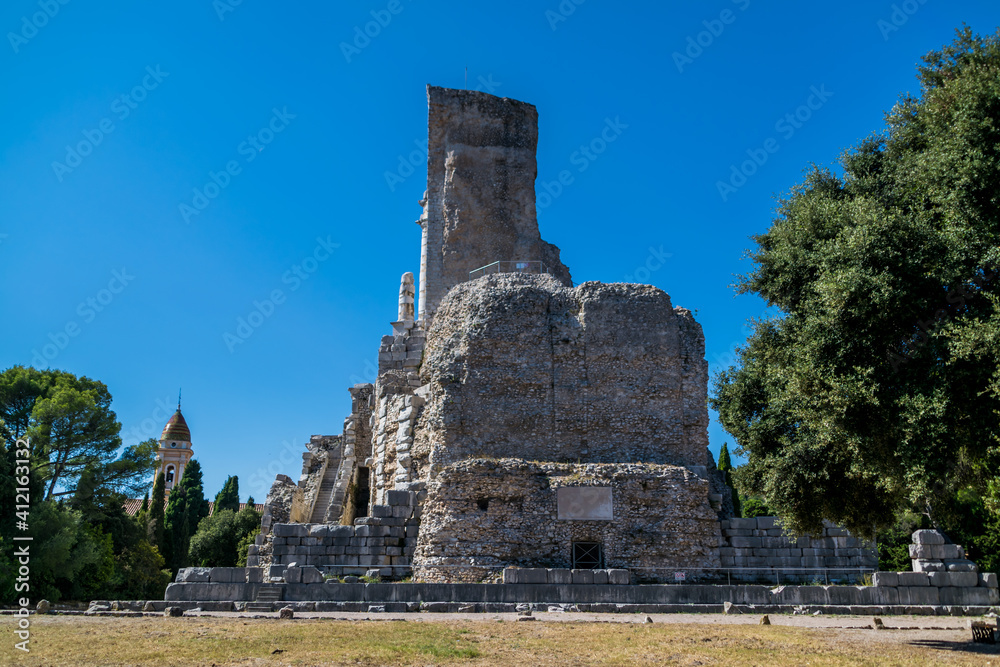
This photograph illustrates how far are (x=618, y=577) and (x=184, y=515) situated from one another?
3511 centimetres

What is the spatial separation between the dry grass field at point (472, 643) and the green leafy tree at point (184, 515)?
31426 mm

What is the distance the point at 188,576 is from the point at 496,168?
22.1m

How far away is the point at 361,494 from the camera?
29672 mm

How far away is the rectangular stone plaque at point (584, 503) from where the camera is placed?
20.5 metres

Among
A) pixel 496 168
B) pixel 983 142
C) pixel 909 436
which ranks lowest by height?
pixel 909 436

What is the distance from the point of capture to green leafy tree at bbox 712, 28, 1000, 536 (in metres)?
9.88

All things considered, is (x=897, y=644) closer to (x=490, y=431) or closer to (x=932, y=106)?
(x=932, y=106)

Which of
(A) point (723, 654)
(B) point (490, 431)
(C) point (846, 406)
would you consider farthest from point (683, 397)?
(A) point (723, 654)

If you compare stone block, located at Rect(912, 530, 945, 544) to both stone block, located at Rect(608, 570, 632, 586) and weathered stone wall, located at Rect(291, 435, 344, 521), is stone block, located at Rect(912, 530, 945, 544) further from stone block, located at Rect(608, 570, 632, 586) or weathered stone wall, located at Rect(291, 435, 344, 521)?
weathered stone wall, located at Rect(291, 435, 344, 521)

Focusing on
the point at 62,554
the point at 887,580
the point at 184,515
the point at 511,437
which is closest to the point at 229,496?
the point at 184,515

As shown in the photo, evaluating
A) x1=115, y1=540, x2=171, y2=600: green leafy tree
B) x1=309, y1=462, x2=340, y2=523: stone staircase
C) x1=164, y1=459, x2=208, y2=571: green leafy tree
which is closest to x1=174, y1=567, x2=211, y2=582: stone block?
x1=309, y1=462, x2=340, y2=523: stone staircase

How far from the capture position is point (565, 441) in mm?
23906

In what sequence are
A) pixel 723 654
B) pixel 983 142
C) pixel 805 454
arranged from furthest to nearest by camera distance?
pixel 805 454
pixel 983 142
pixel 723 654

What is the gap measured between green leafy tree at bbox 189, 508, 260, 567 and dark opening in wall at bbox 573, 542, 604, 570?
2821 cm
